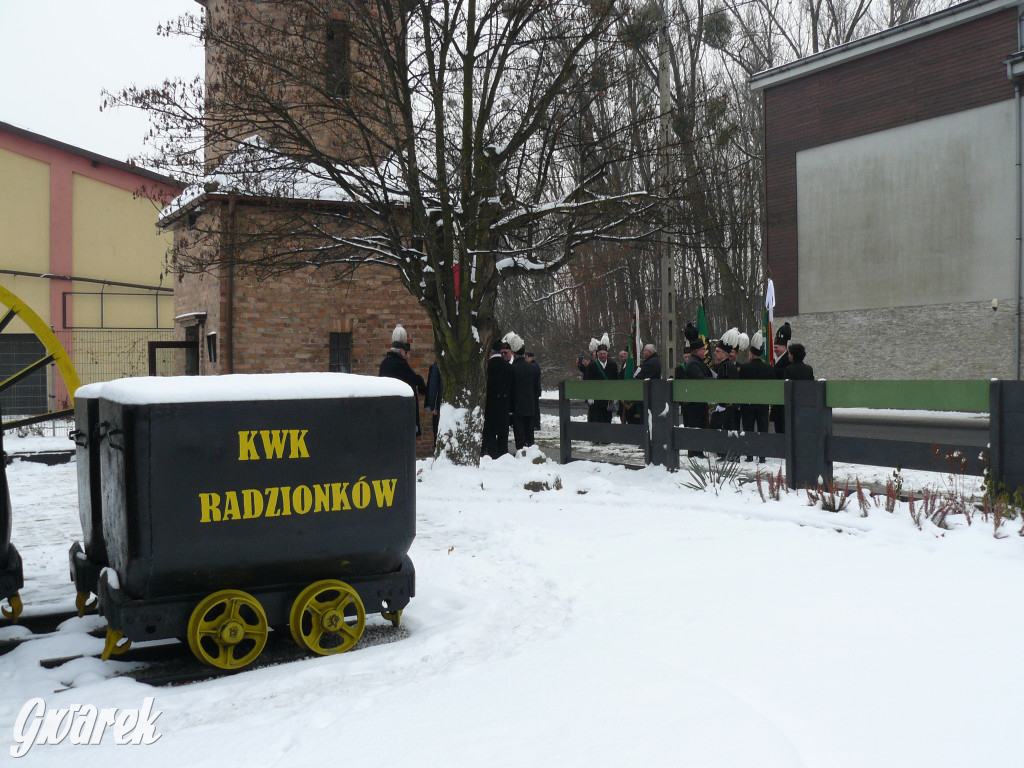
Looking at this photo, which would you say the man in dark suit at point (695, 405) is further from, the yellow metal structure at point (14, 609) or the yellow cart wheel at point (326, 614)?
the yellow metal structure at point (14, 609)

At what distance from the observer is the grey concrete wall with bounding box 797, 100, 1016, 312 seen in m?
24.8

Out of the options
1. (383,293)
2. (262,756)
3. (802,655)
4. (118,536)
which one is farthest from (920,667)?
(383,293)

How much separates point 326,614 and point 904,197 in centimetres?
2618

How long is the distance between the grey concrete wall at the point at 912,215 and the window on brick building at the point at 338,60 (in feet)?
63.0

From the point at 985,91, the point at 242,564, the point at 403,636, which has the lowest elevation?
the point at 403,636

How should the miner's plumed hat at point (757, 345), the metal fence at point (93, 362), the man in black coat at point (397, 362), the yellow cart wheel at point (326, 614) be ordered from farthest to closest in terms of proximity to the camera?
the metal fence at point (93, 362)
the miner's plumed hat at point (757, 345)
the man in black coat at point (397, 362)
the yellow cart wheel at point (326, 614)

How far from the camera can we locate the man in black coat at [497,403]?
14.3 m

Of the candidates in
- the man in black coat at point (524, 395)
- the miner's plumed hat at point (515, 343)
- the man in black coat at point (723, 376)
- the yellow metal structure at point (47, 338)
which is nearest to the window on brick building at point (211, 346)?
the miner's plumed hat at point (515, 343)

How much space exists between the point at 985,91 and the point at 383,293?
1817 centimetres

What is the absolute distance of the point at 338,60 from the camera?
1260 cm

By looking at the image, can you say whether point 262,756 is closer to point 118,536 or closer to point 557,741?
point 557,741

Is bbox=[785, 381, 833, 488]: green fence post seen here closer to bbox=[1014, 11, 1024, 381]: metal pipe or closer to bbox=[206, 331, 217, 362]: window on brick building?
bbox=[206, 331, 217, 362]: window on brick building

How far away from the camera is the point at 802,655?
4730 mm

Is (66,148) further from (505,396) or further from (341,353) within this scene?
(505,396)
